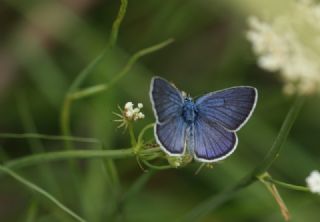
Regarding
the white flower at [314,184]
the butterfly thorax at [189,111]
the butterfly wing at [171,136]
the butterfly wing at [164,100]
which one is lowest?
the white flower at [314,184]

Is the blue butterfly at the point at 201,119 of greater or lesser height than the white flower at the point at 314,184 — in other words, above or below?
above

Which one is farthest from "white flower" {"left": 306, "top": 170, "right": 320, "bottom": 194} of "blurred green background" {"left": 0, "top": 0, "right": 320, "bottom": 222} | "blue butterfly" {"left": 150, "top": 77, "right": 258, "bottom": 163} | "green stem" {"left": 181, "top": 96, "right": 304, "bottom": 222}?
"blurred green background" {"left": 0, "top": 0, "right": 320, "bottom": 222}

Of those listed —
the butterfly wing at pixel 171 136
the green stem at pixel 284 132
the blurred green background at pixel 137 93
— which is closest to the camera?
the butterfly wing at pixel 171 136

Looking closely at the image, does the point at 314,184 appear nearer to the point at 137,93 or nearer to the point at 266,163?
the point at 266,163

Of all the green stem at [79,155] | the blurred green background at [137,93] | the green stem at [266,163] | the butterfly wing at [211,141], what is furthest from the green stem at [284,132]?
the blurred green background at [137,93]

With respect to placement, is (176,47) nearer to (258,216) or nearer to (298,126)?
(298,126)

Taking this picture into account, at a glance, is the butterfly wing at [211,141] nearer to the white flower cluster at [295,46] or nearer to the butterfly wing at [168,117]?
the butterfly wing at [168,117]

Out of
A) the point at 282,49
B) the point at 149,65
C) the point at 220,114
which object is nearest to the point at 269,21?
the point at 282,49
